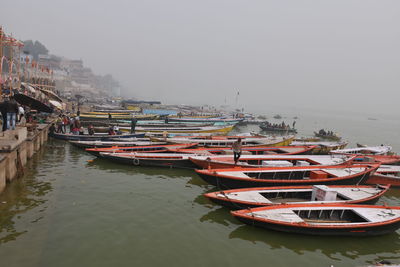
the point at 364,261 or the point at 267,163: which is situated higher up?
the point at 267,163

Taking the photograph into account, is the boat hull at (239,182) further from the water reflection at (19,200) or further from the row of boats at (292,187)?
the water reflection at (19,200)

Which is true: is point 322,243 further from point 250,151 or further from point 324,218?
point 250,151

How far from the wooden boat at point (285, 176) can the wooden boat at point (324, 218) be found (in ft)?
11.4

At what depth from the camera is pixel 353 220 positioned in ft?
39.5

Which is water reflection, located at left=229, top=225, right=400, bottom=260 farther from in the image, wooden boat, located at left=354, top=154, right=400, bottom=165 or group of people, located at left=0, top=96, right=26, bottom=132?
group of people, located at left=0, top=96, right=26, bottom=132

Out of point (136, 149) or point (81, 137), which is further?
point (81, 137)

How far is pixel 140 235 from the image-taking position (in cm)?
1055

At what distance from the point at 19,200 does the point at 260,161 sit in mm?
16024

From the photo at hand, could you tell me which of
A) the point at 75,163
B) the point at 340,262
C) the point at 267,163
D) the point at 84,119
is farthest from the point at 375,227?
the point at 84,119

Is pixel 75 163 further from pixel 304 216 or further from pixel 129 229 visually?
pixel 304 216

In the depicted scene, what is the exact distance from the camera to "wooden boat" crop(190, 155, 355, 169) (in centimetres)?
1798

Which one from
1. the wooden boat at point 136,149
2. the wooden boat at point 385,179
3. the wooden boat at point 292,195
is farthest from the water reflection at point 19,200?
the wooden boat at point 385,179

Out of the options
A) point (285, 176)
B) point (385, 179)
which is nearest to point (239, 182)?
point (285, 176)

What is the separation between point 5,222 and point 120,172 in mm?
8671
